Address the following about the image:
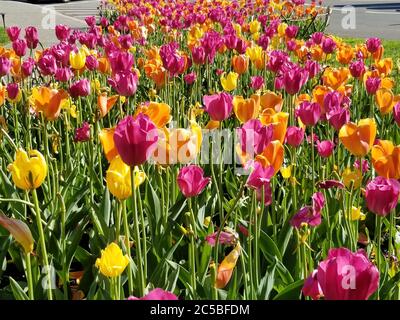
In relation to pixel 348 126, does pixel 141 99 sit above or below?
below

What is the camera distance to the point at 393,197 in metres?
1.38

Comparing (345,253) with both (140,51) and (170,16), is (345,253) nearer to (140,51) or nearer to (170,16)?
(140,51)

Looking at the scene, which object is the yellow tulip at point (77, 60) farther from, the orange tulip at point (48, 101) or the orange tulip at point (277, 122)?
the orange tulip at point (277, 122)

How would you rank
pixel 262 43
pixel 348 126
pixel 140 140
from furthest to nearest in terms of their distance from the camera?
pixel 262 43
pixel 348 126
pixel 140 140

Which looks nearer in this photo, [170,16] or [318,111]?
[318,111]

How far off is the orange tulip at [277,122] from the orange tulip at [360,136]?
0.57 feet

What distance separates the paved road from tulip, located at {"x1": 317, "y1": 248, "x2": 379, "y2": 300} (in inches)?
445

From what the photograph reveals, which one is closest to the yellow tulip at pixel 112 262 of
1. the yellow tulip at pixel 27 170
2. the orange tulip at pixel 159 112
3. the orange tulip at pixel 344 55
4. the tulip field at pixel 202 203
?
the tulip field at pixel 202 203

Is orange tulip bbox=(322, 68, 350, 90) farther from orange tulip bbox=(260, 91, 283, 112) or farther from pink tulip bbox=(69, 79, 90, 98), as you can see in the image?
pink tulip bbox=(69, 79, 90, 98)

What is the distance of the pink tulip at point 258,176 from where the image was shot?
1.46m

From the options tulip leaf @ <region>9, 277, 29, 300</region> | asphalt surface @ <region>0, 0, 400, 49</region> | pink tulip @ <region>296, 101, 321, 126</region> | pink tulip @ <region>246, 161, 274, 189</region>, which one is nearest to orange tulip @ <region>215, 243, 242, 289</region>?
pink tulip @ <region>246, 161, 274, 189</region>

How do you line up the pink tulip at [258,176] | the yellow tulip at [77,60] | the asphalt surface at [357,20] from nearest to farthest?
1. the pink tulip at [258,176]
2. the yellow tulip at [77,60]
3. the asphalt surface at [357,20]

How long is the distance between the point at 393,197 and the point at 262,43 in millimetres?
2899
